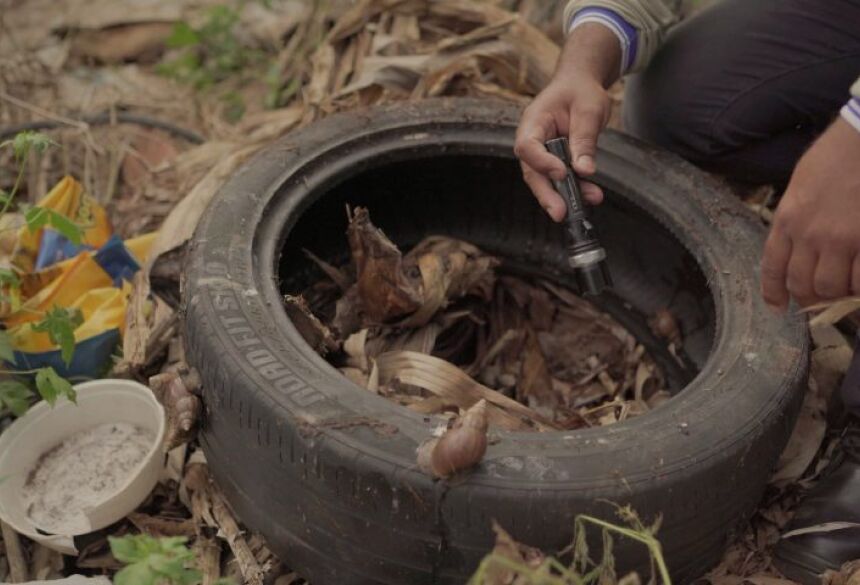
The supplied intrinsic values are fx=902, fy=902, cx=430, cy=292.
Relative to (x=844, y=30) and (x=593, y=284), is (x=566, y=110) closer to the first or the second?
(x=593, y=284)

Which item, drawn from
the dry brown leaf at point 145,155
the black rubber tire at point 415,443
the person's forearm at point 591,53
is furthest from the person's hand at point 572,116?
the dry brown leaf at point 145,155

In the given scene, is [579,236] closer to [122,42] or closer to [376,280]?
[376,280]

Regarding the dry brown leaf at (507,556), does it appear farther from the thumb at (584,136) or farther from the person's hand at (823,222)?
the thumb at (584,136)

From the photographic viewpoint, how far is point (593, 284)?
6.65 feet

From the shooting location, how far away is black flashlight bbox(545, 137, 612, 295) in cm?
201

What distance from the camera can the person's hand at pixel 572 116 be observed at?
2061mm

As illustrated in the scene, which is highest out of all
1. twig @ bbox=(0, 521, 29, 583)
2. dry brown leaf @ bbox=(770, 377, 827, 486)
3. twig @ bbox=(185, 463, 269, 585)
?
dry brown leaf @ bbox=(770, 377, 827, 486)

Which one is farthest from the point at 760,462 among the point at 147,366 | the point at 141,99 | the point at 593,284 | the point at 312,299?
the point at 141,99

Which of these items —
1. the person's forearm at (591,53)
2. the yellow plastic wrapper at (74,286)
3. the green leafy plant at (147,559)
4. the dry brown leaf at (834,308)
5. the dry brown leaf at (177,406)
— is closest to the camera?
the green leafy plant at (147,559)

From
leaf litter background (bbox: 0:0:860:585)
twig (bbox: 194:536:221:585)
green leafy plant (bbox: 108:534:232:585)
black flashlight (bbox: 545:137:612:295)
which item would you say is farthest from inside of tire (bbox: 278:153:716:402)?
green leafy plant (bbox: 108:534:232:585)

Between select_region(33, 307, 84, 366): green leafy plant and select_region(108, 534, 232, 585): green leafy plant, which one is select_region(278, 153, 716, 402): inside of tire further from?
select_region(108, 534, 232, 585): green leafy plant

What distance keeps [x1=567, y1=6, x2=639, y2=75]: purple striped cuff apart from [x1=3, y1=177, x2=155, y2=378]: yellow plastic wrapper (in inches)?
56.8

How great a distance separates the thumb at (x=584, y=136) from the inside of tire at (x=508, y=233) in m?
0.23

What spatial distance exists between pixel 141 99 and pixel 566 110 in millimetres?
2216
